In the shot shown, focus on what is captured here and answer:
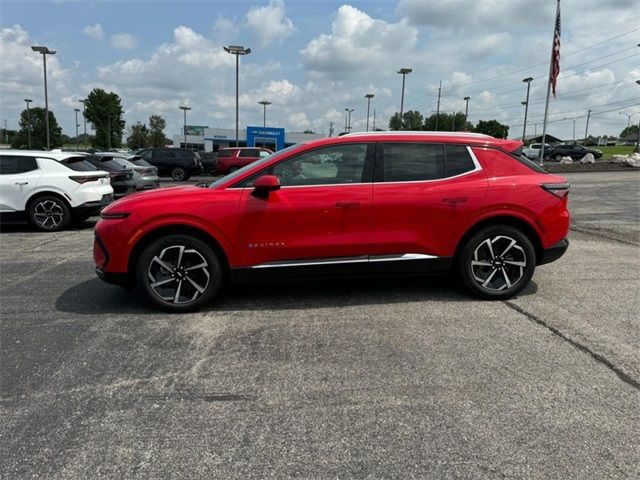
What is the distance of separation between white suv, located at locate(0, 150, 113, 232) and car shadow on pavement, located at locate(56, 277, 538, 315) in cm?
478

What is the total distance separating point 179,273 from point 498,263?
3.20 meters

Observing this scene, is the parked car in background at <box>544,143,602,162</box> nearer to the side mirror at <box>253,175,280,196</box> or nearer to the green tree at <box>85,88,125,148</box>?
the side mirror at <box>253,175,280,196</box>

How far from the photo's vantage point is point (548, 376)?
3.48m

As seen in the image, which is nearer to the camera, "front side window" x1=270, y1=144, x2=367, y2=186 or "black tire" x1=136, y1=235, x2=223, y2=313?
"black tire" x1=136, y1=235, x2=223, y2=313

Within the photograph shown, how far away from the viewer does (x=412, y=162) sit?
16.6ft

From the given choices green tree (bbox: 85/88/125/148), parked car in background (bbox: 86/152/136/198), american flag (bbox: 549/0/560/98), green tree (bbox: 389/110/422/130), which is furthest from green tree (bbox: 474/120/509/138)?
parked car in background (bbox: 86/152/136/198)

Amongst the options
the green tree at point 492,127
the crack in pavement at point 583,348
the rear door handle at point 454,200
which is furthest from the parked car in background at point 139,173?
the green tree at point 492,127

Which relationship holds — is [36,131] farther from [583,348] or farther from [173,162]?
[583,348]

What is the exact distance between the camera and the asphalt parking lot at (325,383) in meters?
2.60

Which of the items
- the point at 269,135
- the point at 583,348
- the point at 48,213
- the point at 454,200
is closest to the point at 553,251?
the point at 454,200

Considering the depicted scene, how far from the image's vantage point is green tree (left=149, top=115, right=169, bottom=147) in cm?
10224

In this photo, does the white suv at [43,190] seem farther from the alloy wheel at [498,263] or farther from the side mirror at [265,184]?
the alloy wheel at [498,263]

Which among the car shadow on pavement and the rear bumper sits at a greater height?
the rear bumper

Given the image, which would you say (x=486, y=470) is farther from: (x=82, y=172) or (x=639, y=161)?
(x=639, y=161)
